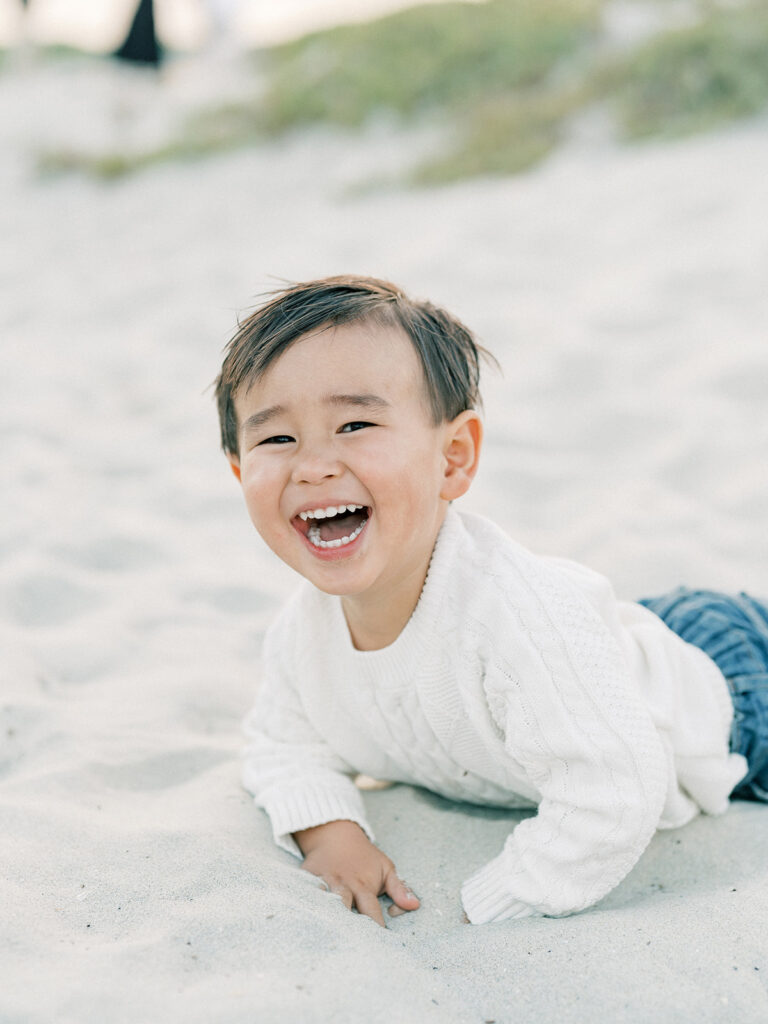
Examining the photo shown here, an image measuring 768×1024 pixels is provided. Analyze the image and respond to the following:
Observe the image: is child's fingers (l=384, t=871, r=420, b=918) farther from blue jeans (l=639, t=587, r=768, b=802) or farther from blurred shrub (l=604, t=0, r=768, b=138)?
blurred shrub (l=604, t=0, r=768, b=138)

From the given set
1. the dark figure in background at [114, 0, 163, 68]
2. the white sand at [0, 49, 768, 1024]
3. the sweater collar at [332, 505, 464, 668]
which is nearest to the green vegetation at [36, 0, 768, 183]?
the white sand at [0, 49, 768, 1024]

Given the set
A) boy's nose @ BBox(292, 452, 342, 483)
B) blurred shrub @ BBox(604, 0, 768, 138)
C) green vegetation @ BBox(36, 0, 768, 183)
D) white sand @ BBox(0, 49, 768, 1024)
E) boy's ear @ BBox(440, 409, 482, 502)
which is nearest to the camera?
white sand @ BBox(0, 49, 768, 1024)

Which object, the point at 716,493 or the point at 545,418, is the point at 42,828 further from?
the point at 545,418

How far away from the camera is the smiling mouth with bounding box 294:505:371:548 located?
1.63 meters

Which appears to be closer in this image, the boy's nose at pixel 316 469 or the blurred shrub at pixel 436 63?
the boy's nose at pixel 316 469

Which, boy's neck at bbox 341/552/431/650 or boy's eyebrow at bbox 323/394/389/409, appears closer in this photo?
boy's eyebrow at bbox 323/394/389/409

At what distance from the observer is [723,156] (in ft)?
17.3

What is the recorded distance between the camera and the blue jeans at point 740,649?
1974mm

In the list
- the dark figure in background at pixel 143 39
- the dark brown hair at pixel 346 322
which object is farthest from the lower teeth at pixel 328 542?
the dark figure in background at pixel 143 39

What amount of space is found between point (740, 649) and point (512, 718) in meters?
0.62

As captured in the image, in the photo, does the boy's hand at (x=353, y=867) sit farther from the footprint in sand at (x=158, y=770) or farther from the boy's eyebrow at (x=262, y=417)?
the boy's eyebrow at (x=262, y=417)

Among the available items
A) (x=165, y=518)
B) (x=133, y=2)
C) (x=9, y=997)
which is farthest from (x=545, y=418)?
(x=133, y=2)

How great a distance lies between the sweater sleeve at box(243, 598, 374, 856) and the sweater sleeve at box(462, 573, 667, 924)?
1.02ft

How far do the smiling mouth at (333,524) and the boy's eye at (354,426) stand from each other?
117mm
